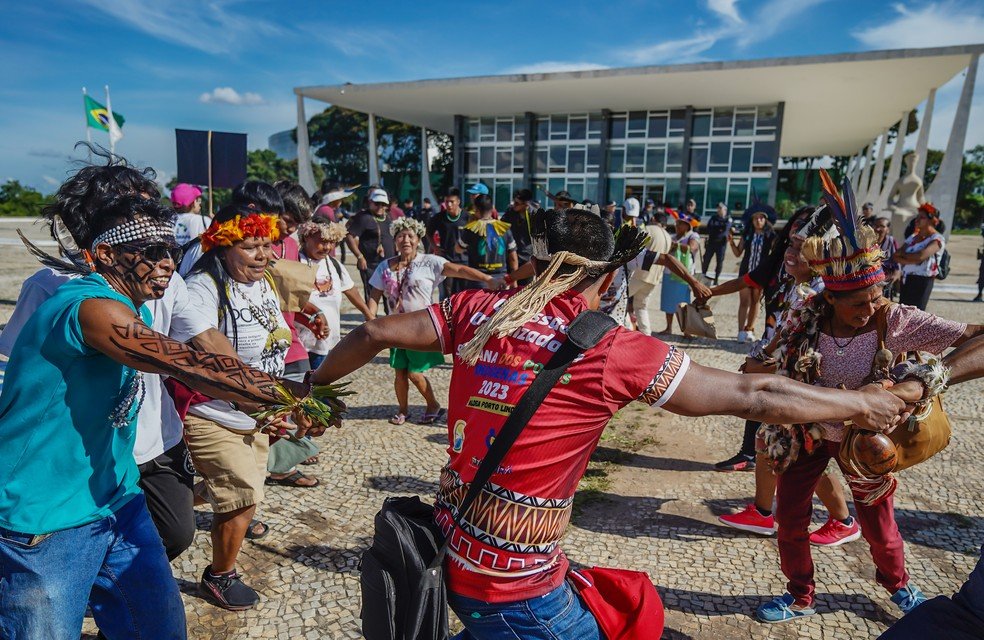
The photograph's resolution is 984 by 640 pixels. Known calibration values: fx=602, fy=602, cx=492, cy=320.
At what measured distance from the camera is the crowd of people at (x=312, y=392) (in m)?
1.72

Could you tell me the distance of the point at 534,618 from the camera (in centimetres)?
171

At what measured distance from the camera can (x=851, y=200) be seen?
277 cm

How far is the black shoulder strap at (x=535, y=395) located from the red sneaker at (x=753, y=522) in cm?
297

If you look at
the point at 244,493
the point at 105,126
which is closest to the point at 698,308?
the point at 244,493

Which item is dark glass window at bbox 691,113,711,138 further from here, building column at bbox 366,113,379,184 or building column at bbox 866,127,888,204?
building column at bbox 366,113,379,184

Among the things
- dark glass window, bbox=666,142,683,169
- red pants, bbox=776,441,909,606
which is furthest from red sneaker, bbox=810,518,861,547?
dark glass window, bbox=666,142,683,169

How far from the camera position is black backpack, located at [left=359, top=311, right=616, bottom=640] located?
5.42 feet

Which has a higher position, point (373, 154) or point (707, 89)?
point (707, 89)

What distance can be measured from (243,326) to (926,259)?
30.3ft

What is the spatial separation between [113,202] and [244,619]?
2158 mm

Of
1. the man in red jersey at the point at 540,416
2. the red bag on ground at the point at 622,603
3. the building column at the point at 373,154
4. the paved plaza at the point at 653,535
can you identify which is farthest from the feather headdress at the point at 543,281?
the building column at the point at 373,154

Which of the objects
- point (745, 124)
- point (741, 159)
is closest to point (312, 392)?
point (741, 159)

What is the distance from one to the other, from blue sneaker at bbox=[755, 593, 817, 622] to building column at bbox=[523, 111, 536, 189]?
29140 millimetres

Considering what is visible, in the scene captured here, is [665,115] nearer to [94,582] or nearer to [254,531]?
[254,531]
